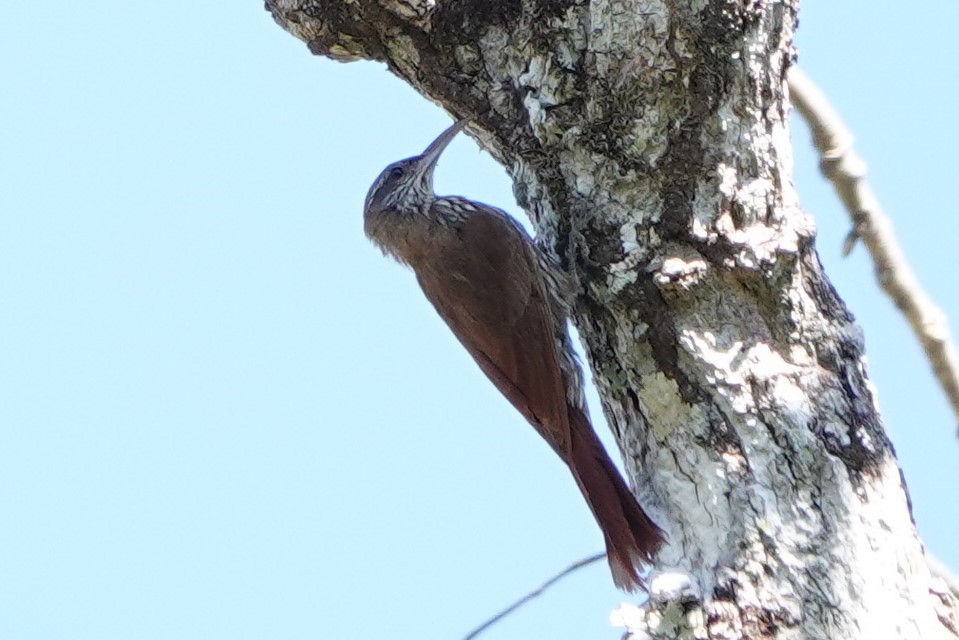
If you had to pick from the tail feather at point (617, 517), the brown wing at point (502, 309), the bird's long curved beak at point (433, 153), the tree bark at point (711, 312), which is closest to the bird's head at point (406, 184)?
the bird's long curved beak at point (433, 153)

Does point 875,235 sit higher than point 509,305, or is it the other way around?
point 509,305

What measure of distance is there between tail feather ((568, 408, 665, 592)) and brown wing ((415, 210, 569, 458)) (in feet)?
0.81

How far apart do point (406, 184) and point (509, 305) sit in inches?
35.8

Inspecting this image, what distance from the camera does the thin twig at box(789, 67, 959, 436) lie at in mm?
3197

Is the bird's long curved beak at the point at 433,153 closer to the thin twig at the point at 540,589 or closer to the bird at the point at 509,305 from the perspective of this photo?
the bird at the point at 509,305

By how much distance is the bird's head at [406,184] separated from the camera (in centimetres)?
465

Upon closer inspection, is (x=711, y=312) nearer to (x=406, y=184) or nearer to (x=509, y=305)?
(x=509, y=305)

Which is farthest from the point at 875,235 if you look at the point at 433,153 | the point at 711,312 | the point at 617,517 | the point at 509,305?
the point at 433,153

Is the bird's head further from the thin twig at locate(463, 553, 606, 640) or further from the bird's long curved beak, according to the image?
the thin twig at locate(463, 553, 606, 640)

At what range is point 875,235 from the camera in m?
3.25

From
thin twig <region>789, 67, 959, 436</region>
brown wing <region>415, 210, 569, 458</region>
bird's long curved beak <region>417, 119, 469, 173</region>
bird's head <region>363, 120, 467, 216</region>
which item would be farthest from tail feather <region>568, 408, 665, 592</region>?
bird's head <region>363, 120, 467, 216</region>

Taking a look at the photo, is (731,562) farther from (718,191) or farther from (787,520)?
(718,191)

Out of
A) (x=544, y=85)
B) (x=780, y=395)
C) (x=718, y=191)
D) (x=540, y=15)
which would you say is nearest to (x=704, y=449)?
(x=780, y=395)

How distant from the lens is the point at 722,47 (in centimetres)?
303
